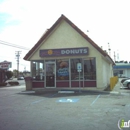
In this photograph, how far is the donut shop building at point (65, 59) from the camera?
62.8 feet

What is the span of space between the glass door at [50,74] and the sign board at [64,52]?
99 centimetres

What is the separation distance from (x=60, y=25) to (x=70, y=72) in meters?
4.71

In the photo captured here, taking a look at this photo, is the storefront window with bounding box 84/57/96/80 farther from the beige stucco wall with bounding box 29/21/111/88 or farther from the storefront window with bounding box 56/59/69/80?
the storefront window with bounding box 56/59/69/80

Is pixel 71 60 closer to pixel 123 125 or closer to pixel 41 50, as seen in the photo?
pixel 41 50

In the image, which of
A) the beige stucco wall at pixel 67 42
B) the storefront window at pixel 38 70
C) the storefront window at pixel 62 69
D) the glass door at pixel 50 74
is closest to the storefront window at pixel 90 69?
the beige stucco wall at pixel 67 42

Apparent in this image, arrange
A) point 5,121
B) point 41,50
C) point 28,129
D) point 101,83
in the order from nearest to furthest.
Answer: point 28,129 < point 5,121 < point 101,83 < point 41,50

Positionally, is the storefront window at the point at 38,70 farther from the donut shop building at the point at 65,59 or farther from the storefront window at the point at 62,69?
the storefront window at the point at 62,69

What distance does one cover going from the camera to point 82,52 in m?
19.2

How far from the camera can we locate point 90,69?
1928 cm

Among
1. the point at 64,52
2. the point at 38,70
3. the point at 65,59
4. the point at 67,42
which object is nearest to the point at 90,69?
the point at 65,59

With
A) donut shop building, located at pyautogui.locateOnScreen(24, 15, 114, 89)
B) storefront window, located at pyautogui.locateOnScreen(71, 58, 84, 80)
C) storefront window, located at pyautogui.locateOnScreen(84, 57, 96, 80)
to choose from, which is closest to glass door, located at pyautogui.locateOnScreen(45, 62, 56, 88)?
donut shop building, located at pyautogui.locateOnScreen(24, 15, 114, 89)

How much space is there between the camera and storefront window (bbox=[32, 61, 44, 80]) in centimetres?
2067

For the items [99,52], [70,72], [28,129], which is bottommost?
[28,129]

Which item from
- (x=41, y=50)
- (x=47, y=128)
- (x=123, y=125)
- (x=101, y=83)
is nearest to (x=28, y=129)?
(x=47, y=128)
